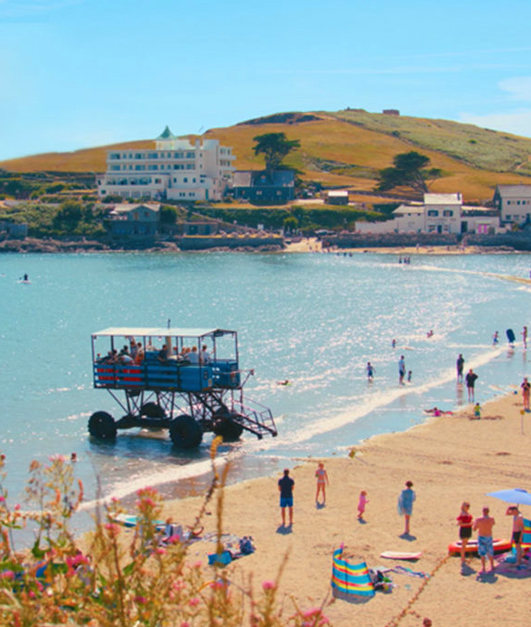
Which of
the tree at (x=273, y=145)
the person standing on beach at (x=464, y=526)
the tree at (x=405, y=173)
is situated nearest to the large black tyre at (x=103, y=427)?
the person standing on beach at (x=464, y=526)

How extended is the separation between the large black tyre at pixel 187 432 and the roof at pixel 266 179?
441 feet

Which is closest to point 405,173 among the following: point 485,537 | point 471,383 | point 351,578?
point 471,383

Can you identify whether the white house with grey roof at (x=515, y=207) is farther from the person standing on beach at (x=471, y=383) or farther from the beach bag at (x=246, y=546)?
the beach bag at (x=246, y=546)

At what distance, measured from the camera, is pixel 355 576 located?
47.9ft

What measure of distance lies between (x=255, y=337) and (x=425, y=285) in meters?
35.8

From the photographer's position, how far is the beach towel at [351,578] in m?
14.4

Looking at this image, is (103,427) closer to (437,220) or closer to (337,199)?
(437,220)

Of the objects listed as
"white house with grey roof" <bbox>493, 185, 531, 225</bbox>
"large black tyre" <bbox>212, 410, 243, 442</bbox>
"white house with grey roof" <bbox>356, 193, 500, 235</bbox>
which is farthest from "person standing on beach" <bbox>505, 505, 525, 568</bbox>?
"white house with grey roof" <bbox>493, 185, 531, 225</bbox>

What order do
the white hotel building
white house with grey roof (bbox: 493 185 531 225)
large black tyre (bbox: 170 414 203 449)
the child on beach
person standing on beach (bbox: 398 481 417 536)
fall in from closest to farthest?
person standing on beach (bbox: 398 481 417 536), the child on beach, large black tyre (bbox: 170 414 203 449), white house with grey roof (bbox: 493 185 531 225), the white hotel building

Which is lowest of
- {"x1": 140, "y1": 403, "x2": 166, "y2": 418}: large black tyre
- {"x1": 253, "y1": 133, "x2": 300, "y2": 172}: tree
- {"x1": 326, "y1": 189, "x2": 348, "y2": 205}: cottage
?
{"x1": 140, "y1": 403, "x2": 166, "y2": 418}: large black tyre

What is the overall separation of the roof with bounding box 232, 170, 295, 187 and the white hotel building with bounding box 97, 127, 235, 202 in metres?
3.56

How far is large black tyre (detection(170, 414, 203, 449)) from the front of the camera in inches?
1008

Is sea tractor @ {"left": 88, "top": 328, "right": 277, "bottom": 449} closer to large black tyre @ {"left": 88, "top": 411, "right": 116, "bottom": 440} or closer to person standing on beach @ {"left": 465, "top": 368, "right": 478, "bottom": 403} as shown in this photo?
large black tyre @ {"left": 88, "top": 411, "right": 116, "bottom": 440}

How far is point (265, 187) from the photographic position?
154m
